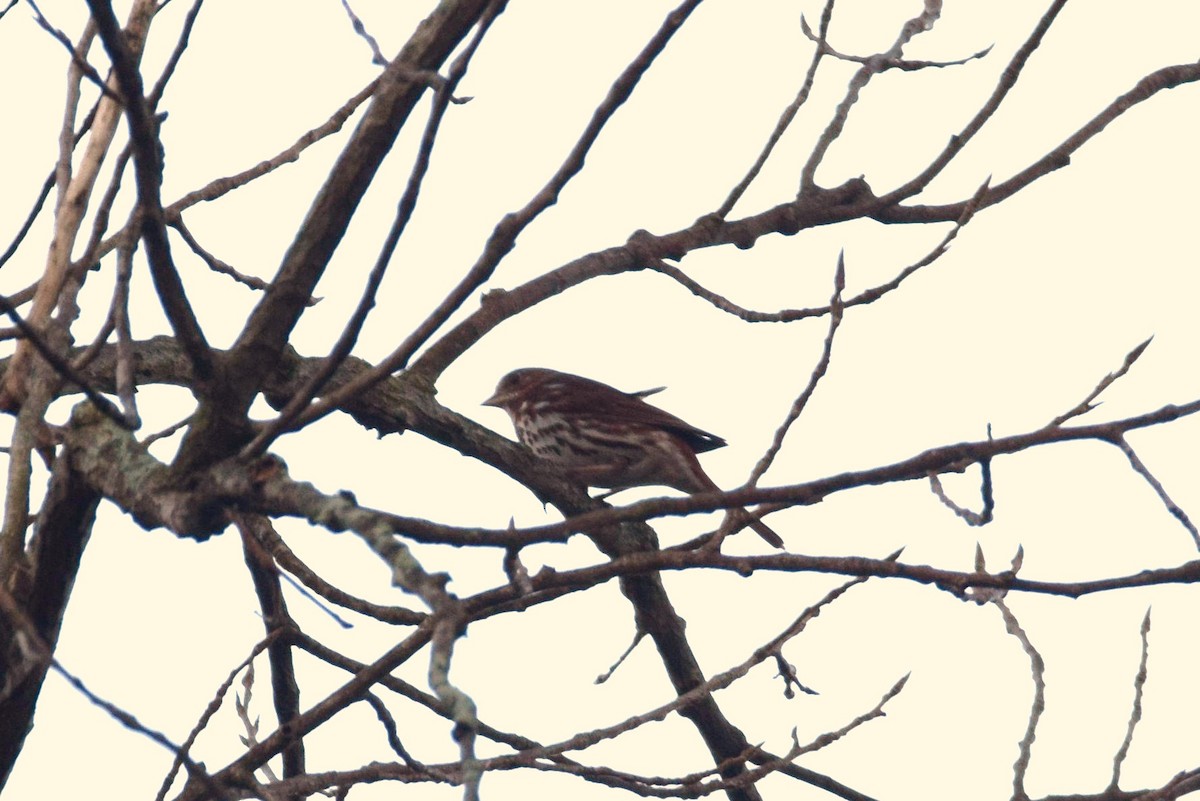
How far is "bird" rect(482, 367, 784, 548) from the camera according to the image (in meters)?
6.09

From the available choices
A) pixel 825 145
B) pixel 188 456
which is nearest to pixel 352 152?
pixel 188 456

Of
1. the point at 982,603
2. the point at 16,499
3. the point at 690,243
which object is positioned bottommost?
the point at 982,603

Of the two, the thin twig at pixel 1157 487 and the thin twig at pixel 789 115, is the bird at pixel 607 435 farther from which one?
the thin twig at pixel 1157 487

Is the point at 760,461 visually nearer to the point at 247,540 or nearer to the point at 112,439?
the point at 247,540

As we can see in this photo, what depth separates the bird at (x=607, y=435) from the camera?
6.09 m

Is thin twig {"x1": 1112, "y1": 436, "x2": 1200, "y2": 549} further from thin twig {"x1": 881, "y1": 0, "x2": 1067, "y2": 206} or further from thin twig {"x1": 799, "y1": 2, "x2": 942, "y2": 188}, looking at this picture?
thin twig {"x1": 799, "y1": 2, "x2": 942, "y2": 188}

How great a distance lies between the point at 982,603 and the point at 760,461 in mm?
510

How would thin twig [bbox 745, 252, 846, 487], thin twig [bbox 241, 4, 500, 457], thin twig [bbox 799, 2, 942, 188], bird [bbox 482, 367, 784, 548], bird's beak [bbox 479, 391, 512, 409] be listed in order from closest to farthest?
thin twig [bbox 241, 4, 500, 457] < thin twig [bbox 745, 252, 846, 487] < thin twig [bbox 799, 2, 942, 188] < bird [bbox 482, 367, 784, 548] < bird's beak [bbox 479, 391, 512, 409]

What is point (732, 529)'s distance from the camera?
2963mm

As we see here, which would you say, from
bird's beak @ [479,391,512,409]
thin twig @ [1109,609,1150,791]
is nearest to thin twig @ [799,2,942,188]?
thin twig @ [1109,609,1150,791]

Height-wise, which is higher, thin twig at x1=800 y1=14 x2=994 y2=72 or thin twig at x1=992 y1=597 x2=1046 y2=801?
thin twig at x1=800 y1=14 x2=994 y2=72

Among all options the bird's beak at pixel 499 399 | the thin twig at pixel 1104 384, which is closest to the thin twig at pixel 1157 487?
the thin twig at pixel 1104 384

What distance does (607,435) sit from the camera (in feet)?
21.0

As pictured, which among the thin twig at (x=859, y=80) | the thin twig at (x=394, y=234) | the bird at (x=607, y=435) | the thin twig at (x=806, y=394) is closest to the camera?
the thin twig at (x=394, y=234)
